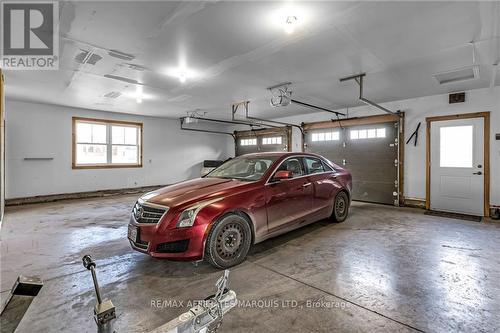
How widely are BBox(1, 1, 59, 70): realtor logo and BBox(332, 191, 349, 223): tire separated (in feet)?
14.5

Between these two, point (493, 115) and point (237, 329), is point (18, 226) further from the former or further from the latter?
point (493, 115)

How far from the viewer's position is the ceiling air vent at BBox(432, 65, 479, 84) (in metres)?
3.97

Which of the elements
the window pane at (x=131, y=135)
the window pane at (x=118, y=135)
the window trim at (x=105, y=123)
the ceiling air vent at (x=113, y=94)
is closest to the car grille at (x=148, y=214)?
the ceiling air vent at (x=113, y=94)

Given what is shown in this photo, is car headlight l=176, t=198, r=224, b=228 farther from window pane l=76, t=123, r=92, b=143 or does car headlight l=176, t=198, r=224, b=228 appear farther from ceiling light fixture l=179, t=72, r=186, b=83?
window pane l=76, t=123, r=92, b=143

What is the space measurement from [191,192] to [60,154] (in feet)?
19.9

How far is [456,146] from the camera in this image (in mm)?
5344

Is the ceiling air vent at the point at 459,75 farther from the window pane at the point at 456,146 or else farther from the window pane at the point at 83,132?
the window pane at the point at 83,132

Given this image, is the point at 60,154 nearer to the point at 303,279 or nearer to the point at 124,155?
the point at 124,155

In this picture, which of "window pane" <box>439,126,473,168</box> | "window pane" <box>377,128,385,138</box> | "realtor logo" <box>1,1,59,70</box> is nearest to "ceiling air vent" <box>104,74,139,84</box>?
"realtor logo" <box>1,1,59,70</box>

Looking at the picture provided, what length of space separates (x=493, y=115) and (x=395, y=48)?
3.42m

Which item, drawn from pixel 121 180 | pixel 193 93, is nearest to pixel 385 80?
pixel 193 93

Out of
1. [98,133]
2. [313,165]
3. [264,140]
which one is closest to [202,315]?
[313,165]

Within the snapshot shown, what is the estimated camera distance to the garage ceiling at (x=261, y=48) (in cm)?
240

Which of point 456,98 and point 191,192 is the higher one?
point 456,98
